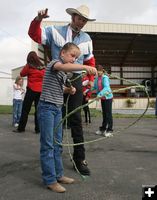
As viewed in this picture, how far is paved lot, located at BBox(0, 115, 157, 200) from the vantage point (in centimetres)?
357

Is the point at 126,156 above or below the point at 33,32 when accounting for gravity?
below

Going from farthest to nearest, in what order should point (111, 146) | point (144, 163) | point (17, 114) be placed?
1. point (17, 114)
2. point (111, 146)
3. point (144, 163)

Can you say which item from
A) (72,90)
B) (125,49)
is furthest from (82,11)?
(125,49)

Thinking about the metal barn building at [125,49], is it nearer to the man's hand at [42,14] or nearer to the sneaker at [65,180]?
the man's hand at [42,14]

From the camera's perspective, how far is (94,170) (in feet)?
14.7

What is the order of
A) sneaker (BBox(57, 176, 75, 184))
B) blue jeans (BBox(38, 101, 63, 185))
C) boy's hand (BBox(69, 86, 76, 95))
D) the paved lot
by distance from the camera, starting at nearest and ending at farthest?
the paved lot < blue jeans (BBox(38, 101, 63, 185)) < sneaker (BBox(57, 176, 75, 184)) < boy's hand (BBox(69, 86, 76, 95))

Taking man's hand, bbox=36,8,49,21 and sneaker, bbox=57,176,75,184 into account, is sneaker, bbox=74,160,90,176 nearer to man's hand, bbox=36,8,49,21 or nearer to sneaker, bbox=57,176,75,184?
sneaker, bbox=57,176,75,184

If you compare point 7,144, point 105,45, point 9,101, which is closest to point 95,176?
point 7,144

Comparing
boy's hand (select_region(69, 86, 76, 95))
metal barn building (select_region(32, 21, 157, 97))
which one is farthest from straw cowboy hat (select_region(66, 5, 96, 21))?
metal barn building (select_region(32, 21, 157, 97))

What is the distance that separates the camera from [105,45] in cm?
2859

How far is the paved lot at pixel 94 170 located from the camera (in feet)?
11.7

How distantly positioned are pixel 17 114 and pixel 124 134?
2897mm

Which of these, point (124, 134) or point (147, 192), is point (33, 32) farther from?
point (124, 134)

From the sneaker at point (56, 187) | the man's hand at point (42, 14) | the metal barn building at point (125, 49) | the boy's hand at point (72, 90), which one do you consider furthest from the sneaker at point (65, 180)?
the metal barn building at point (125, 49)
